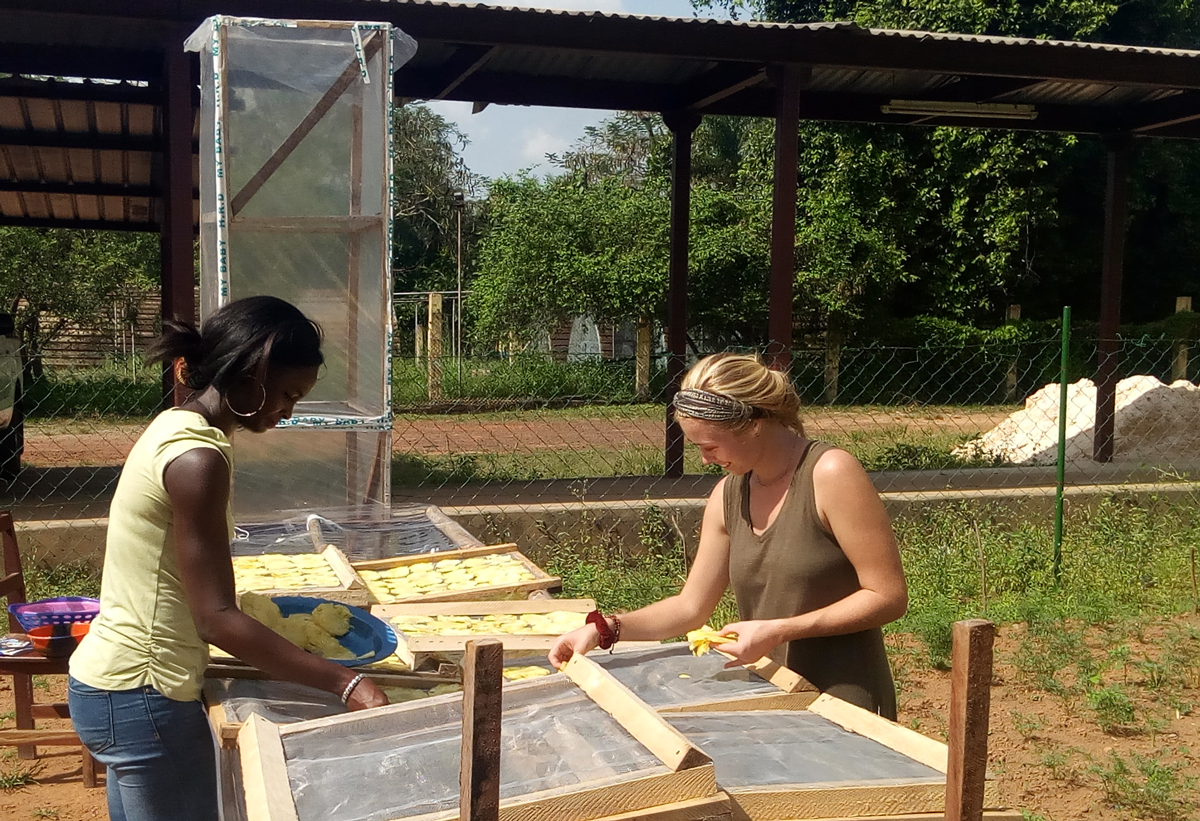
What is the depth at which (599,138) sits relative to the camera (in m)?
34.6

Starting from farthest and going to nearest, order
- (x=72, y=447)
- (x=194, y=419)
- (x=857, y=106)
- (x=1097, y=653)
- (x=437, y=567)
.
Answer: (x=72, y=447) < (x=857, y=106) < (x=1097, y=653) < (x=437, y=567) < (x=194, y=419)

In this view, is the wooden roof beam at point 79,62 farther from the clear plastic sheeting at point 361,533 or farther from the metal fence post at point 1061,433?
the metal fence post at point 1061,433

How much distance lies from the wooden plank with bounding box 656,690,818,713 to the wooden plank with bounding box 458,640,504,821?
2.82ft

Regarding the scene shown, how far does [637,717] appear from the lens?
Result: 197 cm

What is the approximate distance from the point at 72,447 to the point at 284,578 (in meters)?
10.2

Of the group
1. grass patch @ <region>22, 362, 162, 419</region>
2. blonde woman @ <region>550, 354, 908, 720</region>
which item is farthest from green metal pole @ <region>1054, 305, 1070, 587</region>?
grass patch @ <region>22, 362, 162, 419</region>

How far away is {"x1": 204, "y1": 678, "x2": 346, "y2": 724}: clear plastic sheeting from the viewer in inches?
89.4

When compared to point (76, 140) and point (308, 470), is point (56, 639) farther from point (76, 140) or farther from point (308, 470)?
point (76, 140)

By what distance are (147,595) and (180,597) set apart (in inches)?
2.5

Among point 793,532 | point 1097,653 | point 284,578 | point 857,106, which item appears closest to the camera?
point 793,532

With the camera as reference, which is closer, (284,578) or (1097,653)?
(284,578)

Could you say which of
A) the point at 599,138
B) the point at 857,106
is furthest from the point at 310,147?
the point at 599,138

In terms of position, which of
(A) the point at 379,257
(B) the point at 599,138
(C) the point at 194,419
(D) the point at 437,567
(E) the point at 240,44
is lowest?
(D) the point at 437,567

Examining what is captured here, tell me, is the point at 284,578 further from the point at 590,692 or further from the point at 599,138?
the point at 599,138
